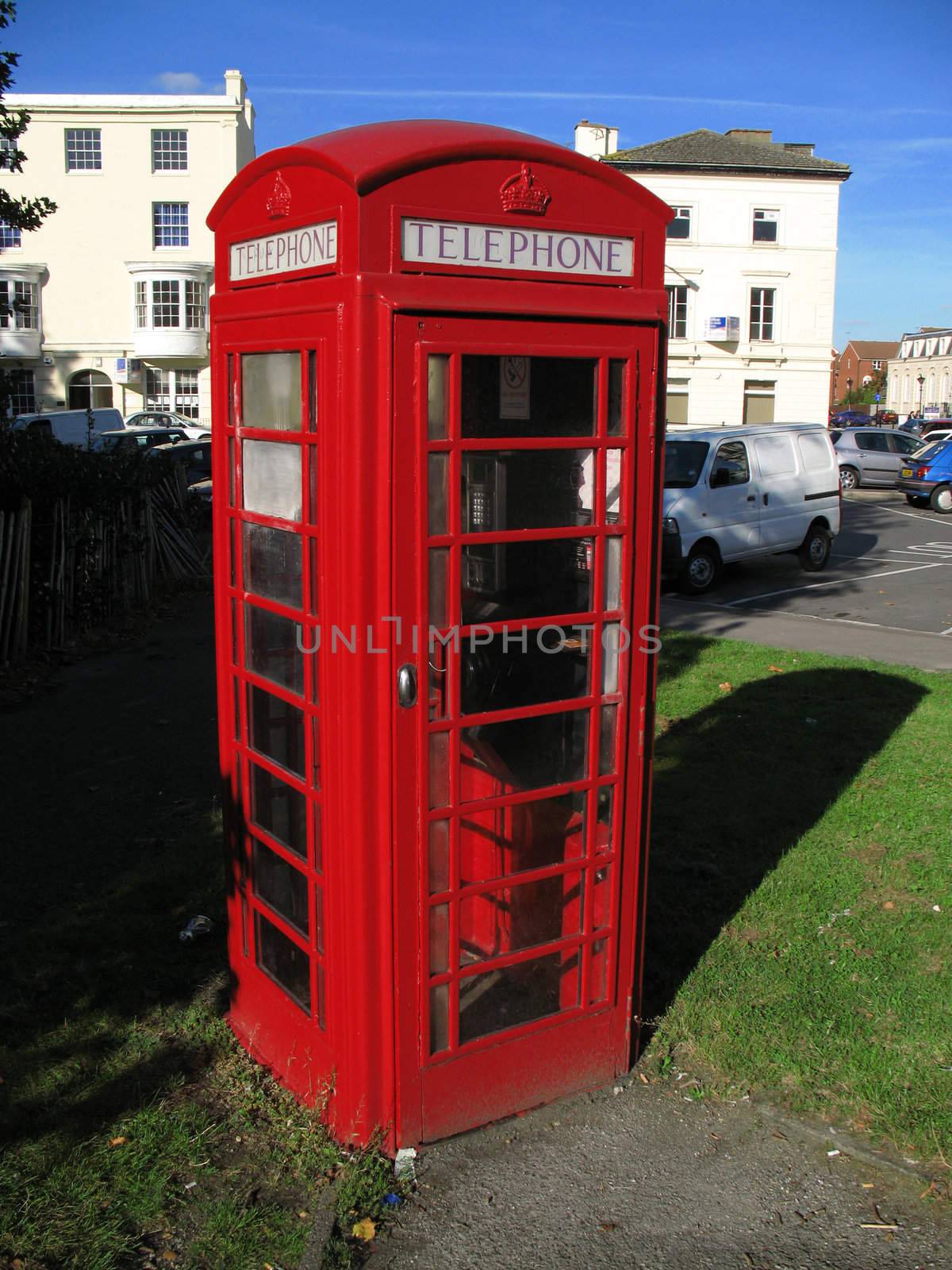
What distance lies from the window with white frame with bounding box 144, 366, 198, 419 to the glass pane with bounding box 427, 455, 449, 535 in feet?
132

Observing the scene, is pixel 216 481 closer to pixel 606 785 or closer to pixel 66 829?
pixel 606 785

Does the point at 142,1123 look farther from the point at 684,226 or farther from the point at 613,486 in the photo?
the point at 684,226

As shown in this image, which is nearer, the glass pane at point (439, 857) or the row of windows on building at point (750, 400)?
the glass pane at point (439, 857)

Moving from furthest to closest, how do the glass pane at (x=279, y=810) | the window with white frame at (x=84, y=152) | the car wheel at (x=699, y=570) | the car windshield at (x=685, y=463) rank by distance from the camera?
the window with white frame at (x=84, y=152)
the car windshield at (x=685, y=463)
the car wheel at (x=699, y=570)
the glass pane at (x=279, y=810)

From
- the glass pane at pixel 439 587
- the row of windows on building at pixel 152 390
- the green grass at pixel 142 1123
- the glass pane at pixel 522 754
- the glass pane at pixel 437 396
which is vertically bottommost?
the green grass at pixel 142 1123

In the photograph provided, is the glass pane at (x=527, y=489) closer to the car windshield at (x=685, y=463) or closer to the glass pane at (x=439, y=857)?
the glass pane at (x=439, y=857)

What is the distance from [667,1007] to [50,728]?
556 cm

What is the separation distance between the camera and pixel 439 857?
349 centimetres

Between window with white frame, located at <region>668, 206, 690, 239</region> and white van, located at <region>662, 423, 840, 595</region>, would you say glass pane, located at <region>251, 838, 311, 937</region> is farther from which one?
window with white frame, located at <region>668, 206, 690, 239</region>

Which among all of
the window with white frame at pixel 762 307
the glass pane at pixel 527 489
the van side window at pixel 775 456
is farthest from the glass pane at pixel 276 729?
the window with white frame at pixel 762 307

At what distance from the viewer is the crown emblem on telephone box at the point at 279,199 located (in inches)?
136

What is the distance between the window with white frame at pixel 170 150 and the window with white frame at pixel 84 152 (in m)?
1.96

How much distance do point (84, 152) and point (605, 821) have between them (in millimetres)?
43118

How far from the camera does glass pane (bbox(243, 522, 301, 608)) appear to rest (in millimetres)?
3576
